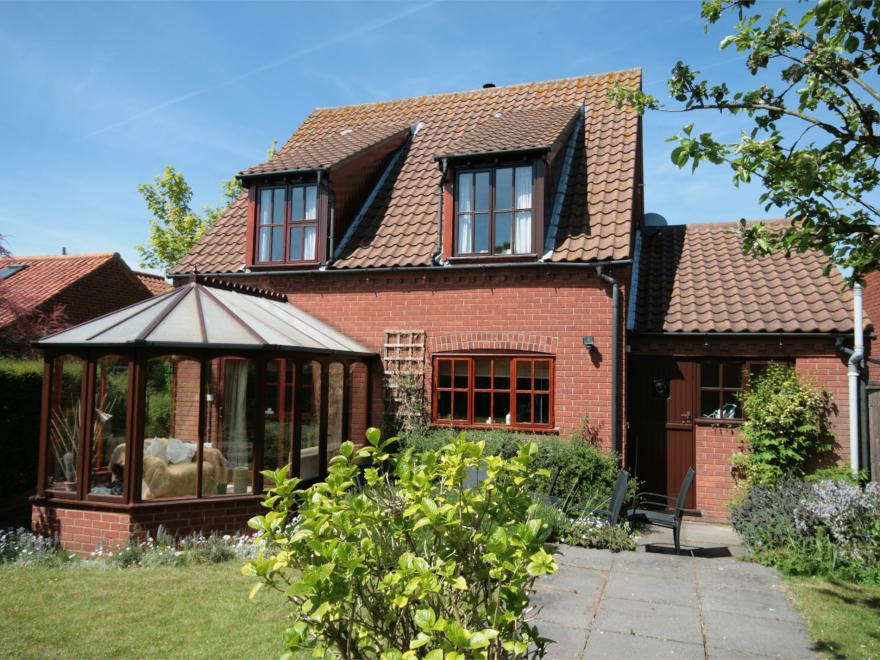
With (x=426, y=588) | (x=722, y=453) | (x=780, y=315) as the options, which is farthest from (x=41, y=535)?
(x=780, y=315)

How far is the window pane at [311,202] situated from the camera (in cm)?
1206

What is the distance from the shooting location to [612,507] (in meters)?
8.47

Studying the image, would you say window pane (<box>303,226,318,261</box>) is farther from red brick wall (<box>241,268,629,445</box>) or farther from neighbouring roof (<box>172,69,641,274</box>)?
neighbouring roof (<box>172,69,641,274</box>)

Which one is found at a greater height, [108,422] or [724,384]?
[724,384]

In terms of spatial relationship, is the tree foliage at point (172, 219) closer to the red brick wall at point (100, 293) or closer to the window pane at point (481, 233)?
the red brick wall at point (100, 293)

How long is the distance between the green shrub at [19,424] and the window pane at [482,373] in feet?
27.0

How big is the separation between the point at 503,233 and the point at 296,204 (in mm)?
4312

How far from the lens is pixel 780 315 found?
1050 cm

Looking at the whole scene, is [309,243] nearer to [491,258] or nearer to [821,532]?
[491,258]

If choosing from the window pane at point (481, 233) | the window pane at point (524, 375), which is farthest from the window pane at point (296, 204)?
the window pane at point (524, 375)

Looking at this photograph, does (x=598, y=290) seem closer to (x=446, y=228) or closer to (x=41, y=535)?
(x=446, y=228)

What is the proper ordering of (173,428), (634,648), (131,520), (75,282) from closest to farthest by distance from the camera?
(634,648) < (131,520) < (173,428) < (75,282)

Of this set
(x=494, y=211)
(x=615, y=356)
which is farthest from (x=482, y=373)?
(x=494, y=211)

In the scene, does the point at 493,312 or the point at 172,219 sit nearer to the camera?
the point at 493,312
